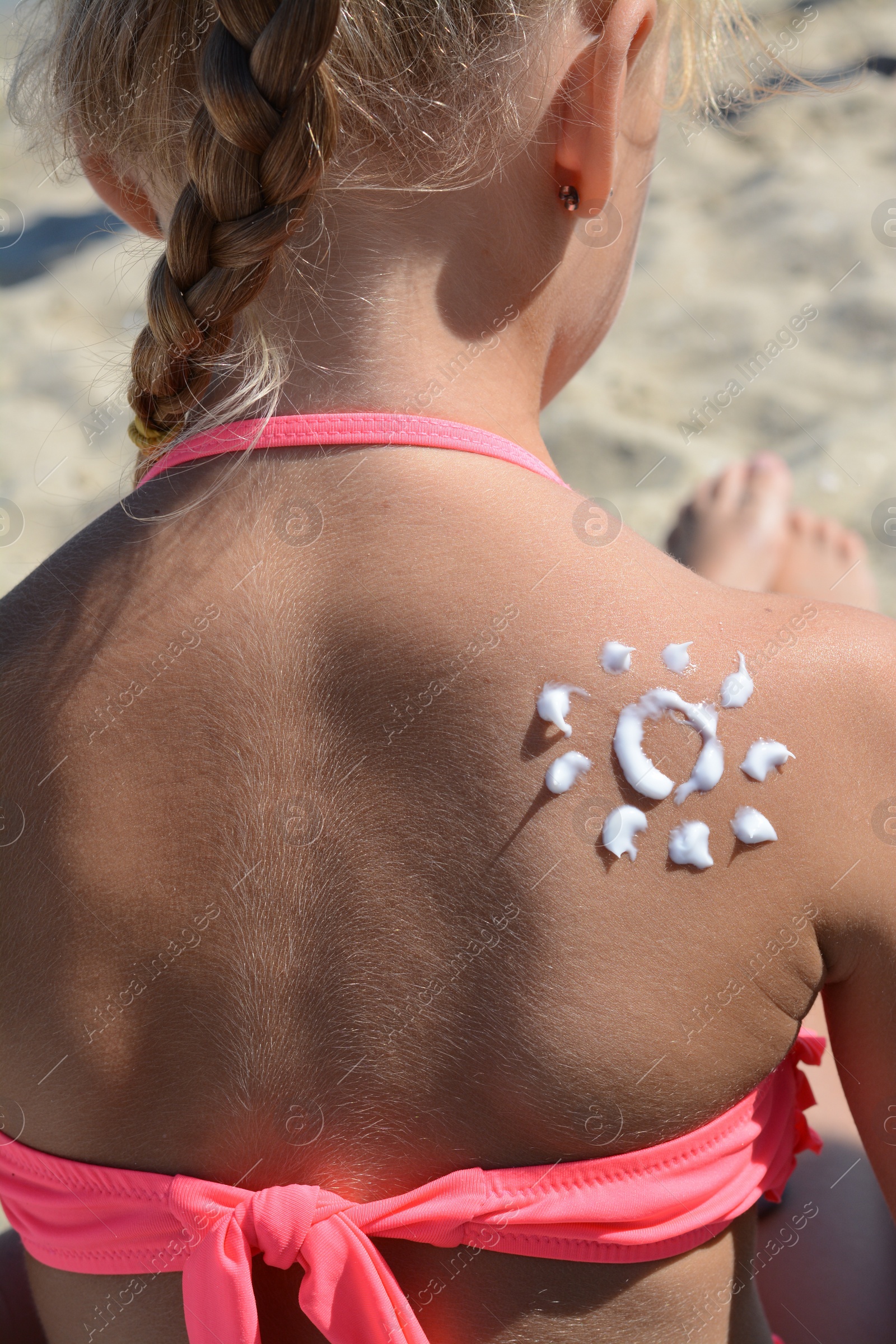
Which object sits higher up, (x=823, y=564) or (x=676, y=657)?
(x=676, y=657)

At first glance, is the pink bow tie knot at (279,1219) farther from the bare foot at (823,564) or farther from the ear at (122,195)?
the bare foot at (823,564)

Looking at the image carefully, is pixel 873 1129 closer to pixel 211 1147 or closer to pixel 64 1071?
pixel 211 1147

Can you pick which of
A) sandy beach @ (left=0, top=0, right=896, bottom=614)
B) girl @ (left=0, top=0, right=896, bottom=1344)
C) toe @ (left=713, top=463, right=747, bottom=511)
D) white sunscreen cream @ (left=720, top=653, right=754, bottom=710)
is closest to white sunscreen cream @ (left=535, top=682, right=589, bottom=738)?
girl @ (left=0, top=0, right=896, bottom=1344)

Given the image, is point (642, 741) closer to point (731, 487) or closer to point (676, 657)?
point (676, 657)

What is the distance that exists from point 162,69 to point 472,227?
11.1 inches

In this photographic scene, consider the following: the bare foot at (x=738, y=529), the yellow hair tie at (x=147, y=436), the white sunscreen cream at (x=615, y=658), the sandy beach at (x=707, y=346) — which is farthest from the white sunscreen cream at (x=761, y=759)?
the sandy beach at (x=707, y=346)

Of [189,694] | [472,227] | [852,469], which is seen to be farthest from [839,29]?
[189,694]

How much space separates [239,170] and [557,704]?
480 mm

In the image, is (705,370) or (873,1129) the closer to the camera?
(873,1129)

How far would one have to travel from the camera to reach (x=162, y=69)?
956 millimetres

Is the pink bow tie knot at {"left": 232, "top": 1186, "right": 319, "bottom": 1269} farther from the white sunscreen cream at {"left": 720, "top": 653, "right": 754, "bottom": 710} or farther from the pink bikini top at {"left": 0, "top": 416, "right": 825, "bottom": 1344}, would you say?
the white sunscreen cream at {"left": 720, "top": 653, "right": 754, "bottom": 710}

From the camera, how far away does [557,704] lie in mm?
892

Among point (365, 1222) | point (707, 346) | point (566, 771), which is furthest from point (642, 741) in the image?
point (707, 346)

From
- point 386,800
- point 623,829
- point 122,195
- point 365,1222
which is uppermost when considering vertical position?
point 122,195
